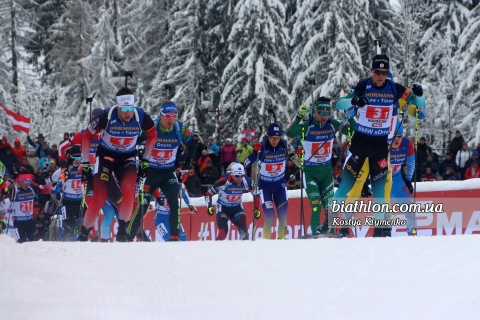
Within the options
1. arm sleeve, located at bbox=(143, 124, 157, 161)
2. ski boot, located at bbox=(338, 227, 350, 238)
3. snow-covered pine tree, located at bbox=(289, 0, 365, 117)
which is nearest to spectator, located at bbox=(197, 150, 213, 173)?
snow-covered pine tree, located at bbox=(289, 0, 365, 117)

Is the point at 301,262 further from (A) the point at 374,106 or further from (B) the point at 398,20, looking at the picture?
(B) the point at 398,20

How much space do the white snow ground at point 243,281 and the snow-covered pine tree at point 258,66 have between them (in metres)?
14.3

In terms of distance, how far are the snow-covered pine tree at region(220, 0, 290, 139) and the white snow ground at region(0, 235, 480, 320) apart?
47.1 feet

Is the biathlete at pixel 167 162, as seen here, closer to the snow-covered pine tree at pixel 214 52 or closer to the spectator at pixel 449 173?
the spectator at pixel 449 173

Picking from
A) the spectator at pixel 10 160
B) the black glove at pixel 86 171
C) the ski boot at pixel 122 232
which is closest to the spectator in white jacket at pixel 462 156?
the ski boot at pixel 122 232

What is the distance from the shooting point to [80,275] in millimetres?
2742

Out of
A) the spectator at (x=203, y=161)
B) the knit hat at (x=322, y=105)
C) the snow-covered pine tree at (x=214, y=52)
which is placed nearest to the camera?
the knit hat at (x=322, y=105)

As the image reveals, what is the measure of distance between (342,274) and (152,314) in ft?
3.97

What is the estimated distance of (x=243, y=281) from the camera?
9.25 ft

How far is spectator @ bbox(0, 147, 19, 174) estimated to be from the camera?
44.7ft

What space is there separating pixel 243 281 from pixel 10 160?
1259 centimetres

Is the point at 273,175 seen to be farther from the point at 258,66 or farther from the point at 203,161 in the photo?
the point at 258,66

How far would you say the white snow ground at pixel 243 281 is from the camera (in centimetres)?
237

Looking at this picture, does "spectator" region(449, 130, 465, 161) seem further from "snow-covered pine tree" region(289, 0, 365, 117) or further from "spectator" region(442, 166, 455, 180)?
"snow-covered pine tree" region(289, 0, 365, 117)
